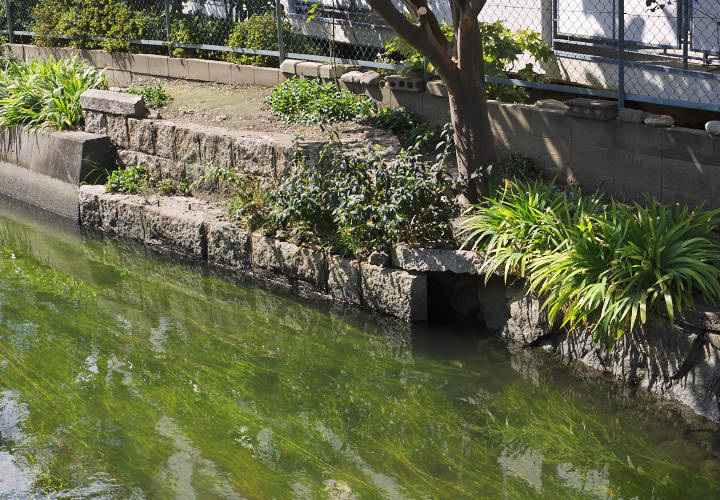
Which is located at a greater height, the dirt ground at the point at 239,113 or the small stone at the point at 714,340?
the dirt ground at the point at 239,113

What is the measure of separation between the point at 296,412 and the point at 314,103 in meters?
4.51

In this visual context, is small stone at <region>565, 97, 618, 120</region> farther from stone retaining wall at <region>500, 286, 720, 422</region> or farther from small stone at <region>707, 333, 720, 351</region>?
small stone at <region>707, 333, 720, 351</region>

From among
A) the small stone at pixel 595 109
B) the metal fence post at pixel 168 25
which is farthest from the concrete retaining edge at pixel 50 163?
the small stone at pixel 595 109

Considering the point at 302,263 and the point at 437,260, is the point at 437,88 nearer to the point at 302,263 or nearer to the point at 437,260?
the point at 302,263

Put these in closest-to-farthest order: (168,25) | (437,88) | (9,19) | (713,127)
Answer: (713,127), (437,88), (168,25), (9,19)

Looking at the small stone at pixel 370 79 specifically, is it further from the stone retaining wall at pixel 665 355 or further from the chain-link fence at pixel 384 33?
the stone retaining wall at pixel 665 355

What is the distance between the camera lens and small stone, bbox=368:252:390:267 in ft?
23.7

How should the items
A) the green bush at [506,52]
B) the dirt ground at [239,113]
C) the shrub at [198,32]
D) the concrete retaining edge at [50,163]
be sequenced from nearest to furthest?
the green bush at [506,52], the dirt ground at [239,113], the concrete retaining edge at [50,163], the shrub at [198,32]

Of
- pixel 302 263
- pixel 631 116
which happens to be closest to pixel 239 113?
pixel 302 263

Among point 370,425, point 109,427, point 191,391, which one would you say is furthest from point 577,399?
point 109,427

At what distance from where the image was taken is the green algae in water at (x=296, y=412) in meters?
5.18

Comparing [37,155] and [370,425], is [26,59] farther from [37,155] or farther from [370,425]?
[370,425]

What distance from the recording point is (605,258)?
6.10 meters

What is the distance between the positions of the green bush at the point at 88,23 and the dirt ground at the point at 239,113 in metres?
1.17
